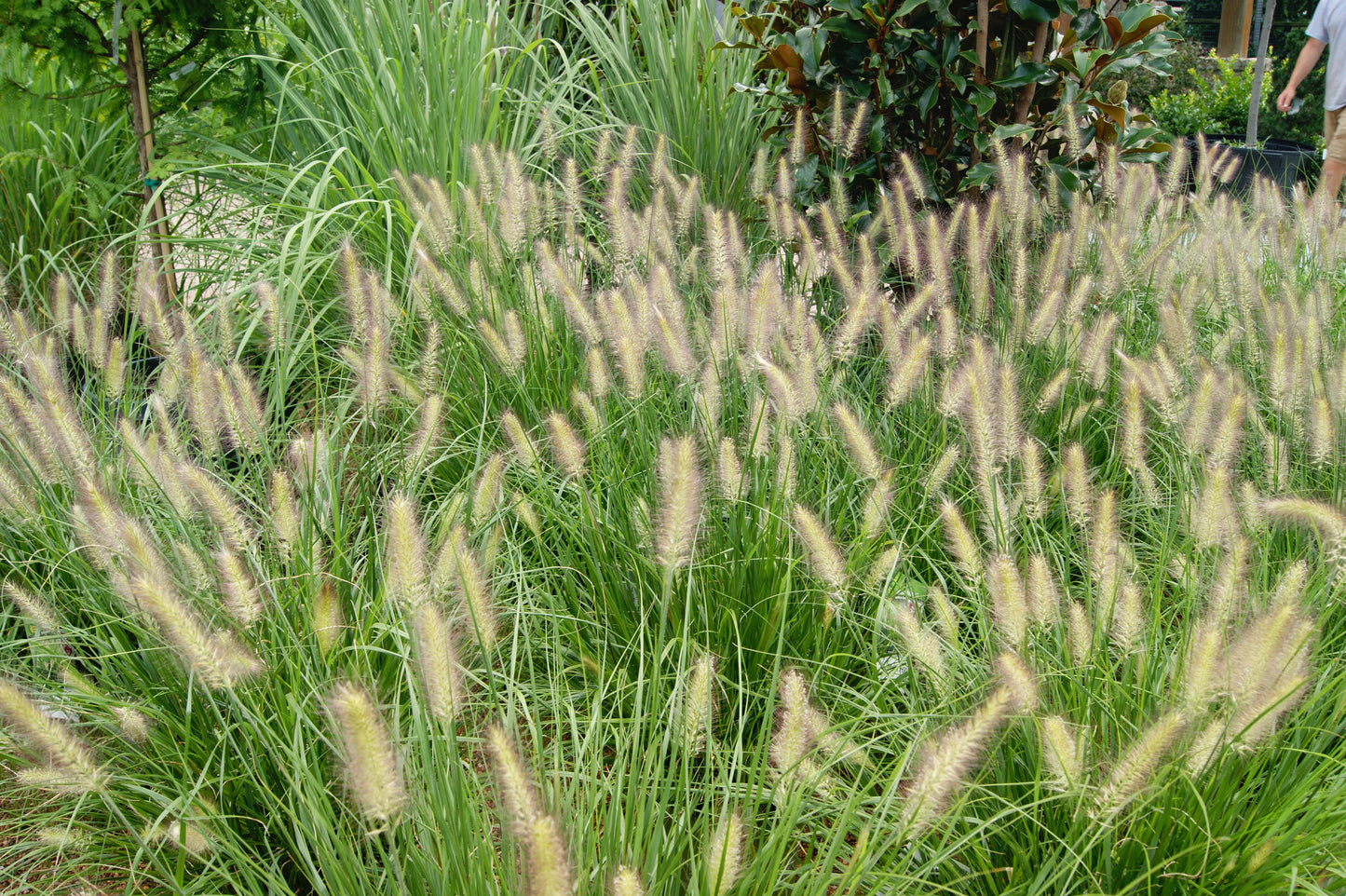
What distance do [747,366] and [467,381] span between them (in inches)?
35.8

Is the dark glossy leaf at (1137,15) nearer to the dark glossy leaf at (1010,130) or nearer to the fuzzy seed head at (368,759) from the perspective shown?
the dark glossy leaf at (1010,130)

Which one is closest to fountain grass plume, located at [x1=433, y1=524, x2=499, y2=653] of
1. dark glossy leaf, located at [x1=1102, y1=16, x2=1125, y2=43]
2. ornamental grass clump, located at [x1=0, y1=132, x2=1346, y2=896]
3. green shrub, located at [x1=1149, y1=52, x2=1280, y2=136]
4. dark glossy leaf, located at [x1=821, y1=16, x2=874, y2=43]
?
ornamental grass clump, located at [x1=0, y1=132, x2=1346, y2=896]

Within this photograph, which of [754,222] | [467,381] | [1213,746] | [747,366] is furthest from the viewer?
[754,222]

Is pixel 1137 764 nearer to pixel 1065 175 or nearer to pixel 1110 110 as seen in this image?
pixel 1065 175

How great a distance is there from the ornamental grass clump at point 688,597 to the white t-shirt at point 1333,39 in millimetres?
5097

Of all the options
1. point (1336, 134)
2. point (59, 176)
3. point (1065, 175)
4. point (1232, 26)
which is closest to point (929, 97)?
point (1065, 175)

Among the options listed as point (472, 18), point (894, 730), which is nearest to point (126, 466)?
point (894, 730)

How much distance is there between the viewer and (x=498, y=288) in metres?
2.96

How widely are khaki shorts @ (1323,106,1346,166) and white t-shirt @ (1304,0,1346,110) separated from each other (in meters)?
0.06

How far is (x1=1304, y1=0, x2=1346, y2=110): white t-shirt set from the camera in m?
7.03

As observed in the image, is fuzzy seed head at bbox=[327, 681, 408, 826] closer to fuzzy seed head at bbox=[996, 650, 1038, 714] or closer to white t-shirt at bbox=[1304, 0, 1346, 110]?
fuzzy seed head at bbox=[996, 650, 1038, 714]

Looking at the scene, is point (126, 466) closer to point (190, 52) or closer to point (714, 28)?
point (190, 52)

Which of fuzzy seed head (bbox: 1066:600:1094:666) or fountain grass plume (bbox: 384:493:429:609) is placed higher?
fountain grass plume (bbox: 384:493:429:609)

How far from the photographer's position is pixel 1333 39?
724cm
